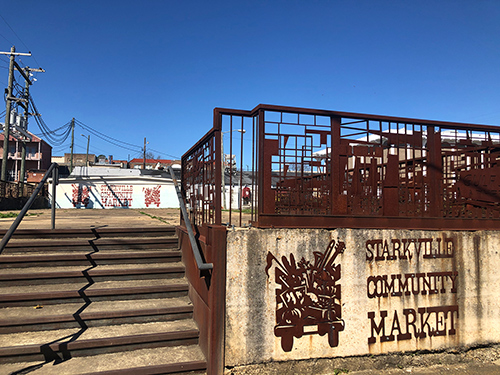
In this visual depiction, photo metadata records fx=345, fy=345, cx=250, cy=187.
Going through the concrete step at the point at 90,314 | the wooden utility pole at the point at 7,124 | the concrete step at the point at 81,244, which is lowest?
the concrete step at the point at 90,314

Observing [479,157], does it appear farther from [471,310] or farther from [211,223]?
[211,223]

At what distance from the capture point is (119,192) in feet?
73.9

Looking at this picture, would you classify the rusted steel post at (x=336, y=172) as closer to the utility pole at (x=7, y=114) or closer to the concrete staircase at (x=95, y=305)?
the concrete staircase at (x=95, y=305)

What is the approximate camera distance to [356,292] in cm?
363

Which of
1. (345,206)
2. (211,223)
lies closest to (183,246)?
(211,223)

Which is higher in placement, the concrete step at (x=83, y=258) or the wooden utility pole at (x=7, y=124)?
the wooden utility pole at (x=7, y=124)

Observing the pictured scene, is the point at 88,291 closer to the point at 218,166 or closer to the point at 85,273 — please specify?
the point at 85,273

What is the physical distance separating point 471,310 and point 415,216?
1.27m

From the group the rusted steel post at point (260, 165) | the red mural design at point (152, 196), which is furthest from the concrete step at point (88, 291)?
the red mural design at point (152, 196)

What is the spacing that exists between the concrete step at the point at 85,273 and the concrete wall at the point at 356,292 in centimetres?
139

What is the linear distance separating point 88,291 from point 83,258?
2.05ft

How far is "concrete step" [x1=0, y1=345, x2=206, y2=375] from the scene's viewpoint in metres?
2.99

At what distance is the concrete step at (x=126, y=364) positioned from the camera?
2.99 metres

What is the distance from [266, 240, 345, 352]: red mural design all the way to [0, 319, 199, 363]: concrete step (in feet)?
3.06
